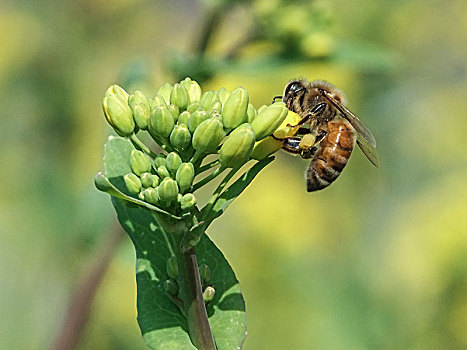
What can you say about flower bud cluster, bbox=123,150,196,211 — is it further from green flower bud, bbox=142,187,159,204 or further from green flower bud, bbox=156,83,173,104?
green flower bud, bbox=156,83,173,104

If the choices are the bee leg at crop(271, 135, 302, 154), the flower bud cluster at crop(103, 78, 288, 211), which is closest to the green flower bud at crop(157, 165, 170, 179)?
the flower bud cluster at crop(103, 78, 288, 211)

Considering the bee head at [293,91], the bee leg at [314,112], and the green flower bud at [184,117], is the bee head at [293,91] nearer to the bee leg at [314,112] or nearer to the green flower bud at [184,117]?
the bee leg at [314,112]

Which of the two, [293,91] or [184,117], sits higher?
[293,91]

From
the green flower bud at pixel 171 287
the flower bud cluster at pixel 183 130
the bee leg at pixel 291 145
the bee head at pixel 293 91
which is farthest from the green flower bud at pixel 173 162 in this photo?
the bee head at pixel 293 91

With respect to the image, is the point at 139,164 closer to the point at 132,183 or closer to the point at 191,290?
the point at 132,183

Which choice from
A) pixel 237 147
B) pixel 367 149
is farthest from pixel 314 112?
pixel 237 147

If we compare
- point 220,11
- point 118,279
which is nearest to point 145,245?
point 220,11
